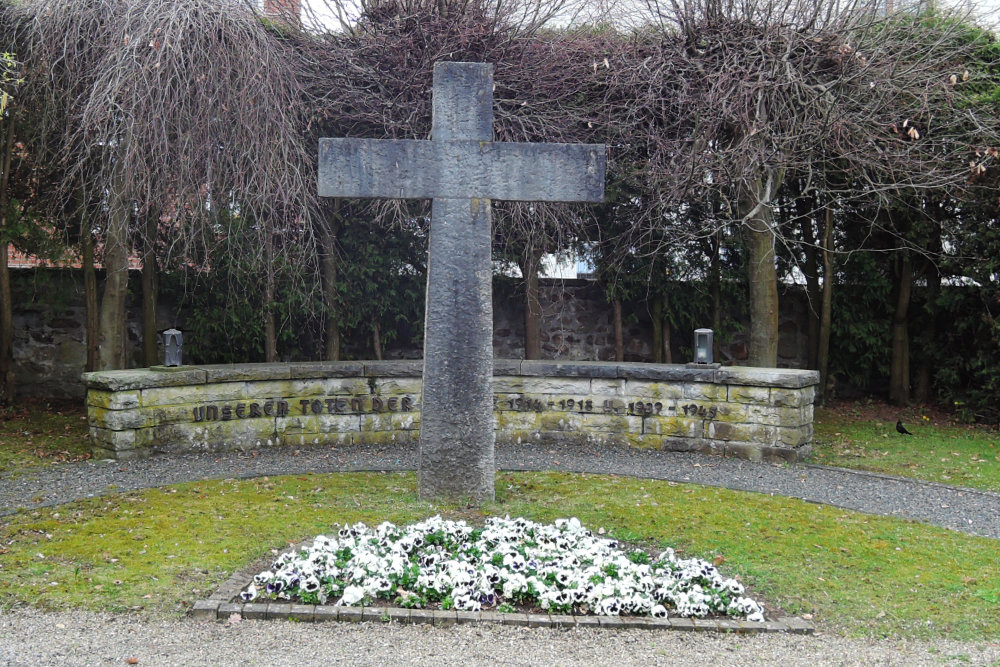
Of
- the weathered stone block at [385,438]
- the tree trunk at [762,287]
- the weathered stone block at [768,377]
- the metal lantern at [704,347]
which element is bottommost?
the weathered stone block at [385,438]

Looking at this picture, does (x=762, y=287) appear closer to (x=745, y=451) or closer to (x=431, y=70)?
(x=745, y=451)

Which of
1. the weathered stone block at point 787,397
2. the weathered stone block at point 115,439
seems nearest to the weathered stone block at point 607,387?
the weathered stone block at point 787,397

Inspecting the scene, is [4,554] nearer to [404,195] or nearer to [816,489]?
[404,195]

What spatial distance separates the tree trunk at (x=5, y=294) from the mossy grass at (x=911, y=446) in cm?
833

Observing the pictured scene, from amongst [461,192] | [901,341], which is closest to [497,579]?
[461,192]

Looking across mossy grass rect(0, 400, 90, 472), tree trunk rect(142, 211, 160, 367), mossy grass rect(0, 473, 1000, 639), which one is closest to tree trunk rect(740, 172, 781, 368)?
mossy grass rect(0, 473, 1000, 639)

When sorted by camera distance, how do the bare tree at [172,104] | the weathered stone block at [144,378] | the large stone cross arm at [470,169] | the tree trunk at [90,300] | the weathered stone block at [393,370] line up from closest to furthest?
1. the large stone cross arm at [470,169]
2. the bare tree at [172,104]
3. the weathered stone block at [144,378]
4. the weathered stone block at [393,370]
5. the tree trunk at [90,300]

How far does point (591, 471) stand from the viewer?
22.6 ft

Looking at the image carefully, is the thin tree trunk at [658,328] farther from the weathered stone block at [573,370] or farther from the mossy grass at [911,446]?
the weathered stone block at [573,370]

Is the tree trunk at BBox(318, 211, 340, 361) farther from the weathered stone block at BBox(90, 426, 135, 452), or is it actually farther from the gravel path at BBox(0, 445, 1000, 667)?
the gravel path at BBox(0, 445, 1000, 667)

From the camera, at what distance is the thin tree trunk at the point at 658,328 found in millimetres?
10398

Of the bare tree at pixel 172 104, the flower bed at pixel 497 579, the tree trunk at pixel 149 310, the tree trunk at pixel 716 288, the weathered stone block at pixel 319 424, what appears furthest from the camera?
the tree trunk at pixel 716 288

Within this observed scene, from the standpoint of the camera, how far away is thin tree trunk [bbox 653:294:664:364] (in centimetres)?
1040

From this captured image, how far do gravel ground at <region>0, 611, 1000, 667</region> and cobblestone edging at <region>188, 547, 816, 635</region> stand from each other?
4 centimetres
